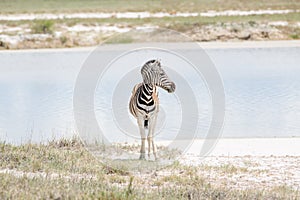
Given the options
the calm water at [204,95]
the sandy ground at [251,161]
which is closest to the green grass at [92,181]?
the sandy ground at [251,161]

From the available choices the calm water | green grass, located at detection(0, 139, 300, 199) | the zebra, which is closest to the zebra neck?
the zebra

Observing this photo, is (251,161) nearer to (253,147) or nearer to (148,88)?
(253,147)

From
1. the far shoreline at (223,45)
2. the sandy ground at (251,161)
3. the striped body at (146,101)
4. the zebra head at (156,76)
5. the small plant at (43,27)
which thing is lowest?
the sandy ground at (251,161)

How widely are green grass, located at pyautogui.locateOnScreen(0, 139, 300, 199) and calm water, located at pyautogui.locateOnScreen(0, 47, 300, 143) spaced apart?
2.39 metres

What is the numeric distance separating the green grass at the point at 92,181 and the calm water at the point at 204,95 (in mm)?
2394

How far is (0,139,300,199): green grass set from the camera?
7.39 metres

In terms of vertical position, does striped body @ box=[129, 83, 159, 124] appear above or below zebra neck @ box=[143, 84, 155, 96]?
below

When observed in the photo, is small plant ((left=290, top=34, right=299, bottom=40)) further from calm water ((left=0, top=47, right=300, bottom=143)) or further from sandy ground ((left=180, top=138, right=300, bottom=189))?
sandy ground ((left=180, top=138, right=300, bottom=189))

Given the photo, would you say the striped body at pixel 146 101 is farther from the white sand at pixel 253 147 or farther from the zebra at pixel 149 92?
the white sand at pixel 253 147

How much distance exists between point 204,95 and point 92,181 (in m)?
11.5

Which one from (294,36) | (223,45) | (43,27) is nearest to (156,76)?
(223,45)

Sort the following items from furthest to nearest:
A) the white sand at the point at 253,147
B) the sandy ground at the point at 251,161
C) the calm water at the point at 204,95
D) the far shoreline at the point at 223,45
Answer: the far shoreline at the point at 223,45
the calm water at the point at 204,95
the white sand at the point at 253,147
the sandy ground at the point at 251,161

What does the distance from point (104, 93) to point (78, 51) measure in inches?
538

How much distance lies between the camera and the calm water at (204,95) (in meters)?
14.7
